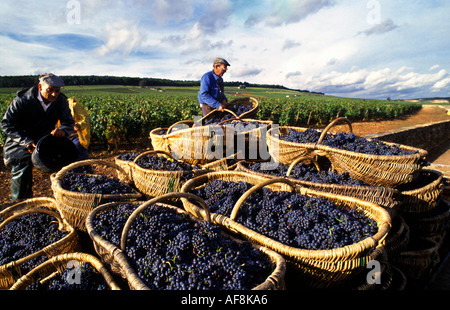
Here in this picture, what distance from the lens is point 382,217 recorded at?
6.58 feet

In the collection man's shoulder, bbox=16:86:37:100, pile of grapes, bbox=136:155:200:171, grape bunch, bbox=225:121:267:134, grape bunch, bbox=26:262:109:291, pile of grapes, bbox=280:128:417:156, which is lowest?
grape bunch, bbox=26:262:109:291

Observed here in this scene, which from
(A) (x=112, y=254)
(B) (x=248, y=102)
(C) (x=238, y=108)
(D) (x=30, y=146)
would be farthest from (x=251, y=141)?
(D) (x=30, y=146)

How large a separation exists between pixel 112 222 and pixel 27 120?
2.30 metres

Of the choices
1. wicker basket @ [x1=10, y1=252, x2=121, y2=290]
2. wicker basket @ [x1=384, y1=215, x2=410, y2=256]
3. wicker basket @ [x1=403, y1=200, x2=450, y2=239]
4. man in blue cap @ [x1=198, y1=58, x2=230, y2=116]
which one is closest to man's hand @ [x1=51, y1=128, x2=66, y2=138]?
wicker basket @ [x1=10, y1=252, x2=121, y2=290]

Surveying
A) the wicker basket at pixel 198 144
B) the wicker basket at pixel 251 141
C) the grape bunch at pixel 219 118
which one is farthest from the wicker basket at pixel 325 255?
the grape bunch at pixel 219 118

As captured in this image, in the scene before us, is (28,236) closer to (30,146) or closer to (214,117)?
(30,146)

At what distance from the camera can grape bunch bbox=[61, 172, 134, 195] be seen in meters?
2.58

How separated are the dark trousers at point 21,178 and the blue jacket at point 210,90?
2.72 m

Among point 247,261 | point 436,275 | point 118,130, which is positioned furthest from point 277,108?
point 247,261

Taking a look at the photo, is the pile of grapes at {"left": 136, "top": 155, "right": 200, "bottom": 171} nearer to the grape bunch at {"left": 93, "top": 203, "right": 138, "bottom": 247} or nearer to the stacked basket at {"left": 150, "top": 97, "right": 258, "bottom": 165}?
the stacked basket at {"left": 150, "top": 97, "right": 258, "bottom": 165}

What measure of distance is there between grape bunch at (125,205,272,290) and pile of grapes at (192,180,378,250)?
0.31 metres

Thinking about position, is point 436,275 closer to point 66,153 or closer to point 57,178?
point 57,178

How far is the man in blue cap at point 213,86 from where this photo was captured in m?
4.70

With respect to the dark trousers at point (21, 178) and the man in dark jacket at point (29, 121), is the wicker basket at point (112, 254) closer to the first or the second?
the man in dark jacket at point (29, 121)
